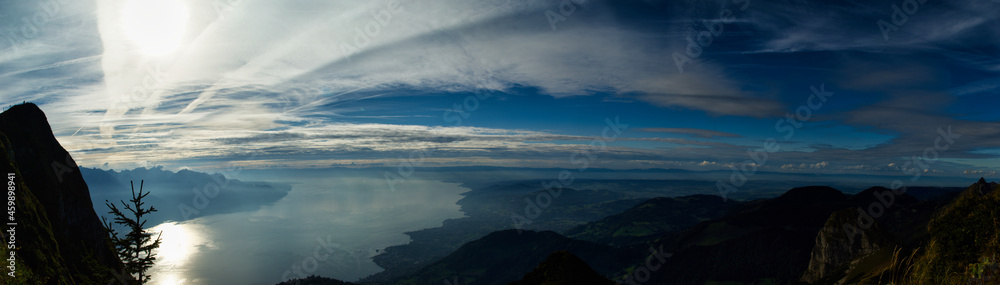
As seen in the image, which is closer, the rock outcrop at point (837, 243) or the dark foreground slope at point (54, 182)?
the dark foreground slope at point (54, 182)

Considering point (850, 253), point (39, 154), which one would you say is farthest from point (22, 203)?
point (850, 253)

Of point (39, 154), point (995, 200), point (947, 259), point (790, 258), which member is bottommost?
point (790, 258)

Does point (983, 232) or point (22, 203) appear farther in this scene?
point (22, 203)

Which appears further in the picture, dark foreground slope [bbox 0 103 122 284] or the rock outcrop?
the rock outcrop

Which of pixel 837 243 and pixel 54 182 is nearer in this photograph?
pixel 54 182

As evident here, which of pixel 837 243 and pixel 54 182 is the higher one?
pixel 54 182

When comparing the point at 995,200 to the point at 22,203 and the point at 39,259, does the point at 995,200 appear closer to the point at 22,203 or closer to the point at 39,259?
the point at 39,259

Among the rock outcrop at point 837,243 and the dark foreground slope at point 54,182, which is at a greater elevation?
the dark foreground slope at point 54,182

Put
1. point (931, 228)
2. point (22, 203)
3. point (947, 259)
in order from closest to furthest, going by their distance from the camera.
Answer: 1. point (947, 259)
2. point (931, 228)
3. point (22, 203)

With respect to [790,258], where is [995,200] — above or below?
above

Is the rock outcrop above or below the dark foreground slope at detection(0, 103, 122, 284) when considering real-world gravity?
below

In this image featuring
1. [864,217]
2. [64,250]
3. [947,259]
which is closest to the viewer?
[947,259]
